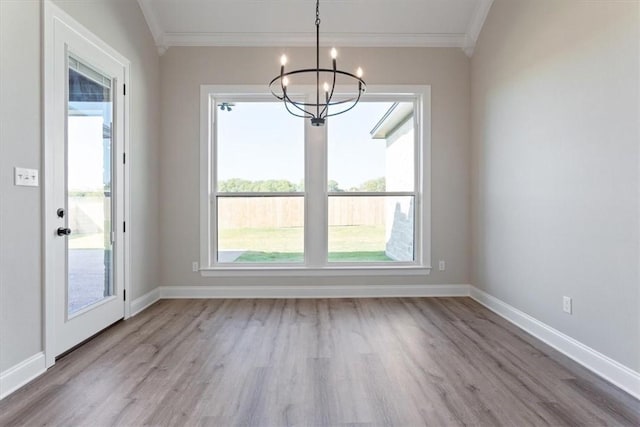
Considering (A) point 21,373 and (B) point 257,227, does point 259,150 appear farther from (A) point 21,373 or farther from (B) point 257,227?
(A) point 21,373

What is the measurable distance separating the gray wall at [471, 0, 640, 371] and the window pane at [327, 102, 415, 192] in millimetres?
897

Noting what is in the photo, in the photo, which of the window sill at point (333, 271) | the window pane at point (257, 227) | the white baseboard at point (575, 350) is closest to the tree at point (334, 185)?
the window pane at point (257, 227)

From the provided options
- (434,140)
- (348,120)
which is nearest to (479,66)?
(434,140)

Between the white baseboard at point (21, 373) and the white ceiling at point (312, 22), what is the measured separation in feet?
11.5

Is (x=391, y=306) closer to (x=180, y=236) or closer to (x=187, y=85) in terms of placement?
(x=180, y=236)

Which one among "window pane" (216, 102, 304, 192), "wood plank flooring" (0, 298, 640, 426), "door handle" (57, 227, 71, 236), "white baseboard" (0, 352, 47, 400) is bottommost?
"wood plank flooring" (0, 298, 640, 426)

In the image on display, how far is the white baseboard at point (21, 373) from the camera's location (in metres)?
2.07

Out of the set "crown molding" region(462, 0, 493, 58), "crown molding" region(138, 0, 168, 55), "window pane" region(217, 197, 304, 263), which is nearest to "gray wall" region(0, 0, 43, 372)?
"crown molding" region(138, 0, 168, 55)

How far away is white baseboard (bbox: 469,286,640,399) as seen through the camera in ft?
7.04

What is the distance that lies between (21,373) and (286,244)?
107 inches

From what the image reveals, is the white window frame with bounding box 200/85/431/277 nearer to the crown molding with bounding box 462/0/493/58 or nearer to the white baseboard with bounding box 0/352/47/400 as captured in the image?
the crown molding with bounding box 462/0/493/58

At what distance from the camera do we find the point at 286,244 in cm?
440

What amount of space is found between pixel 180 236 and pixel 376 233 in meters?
2.44

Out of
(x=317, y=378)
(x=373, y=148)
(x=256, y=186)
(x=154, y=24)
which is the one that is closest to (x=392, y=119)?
(x=373, y=148)
